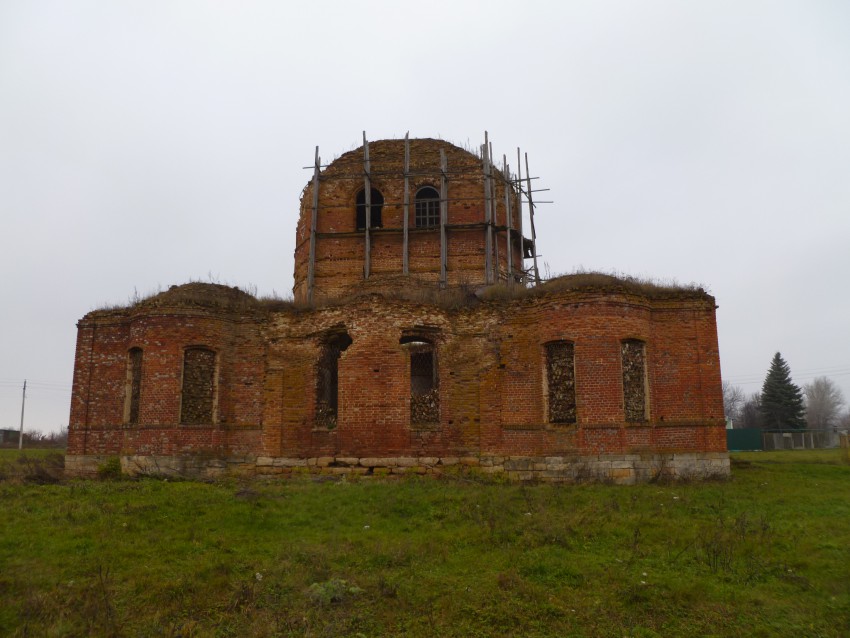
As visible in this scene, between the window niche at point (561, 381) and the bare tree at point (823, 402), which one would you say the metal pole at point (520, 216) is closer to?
the window niche at point (561, 381)

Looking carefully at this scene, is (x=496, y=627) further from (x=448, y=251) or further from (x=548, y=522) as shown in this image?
(x=448, y=251)

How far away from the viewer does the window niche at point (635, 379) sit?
47.8ft

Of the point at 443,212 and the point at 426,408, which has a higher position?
the point at 443,212

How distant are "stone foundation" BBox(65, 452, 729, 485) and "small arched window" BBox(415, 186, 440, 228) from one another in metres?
10.2

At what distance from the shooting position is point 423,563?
8.59 metres

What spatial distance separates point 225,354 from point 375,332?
A: 4.01 metres

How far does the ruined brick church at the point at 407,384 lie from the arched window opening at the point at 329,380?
52mm

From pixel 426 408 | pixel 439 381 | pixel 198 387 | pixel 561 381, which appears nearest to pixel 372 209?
pixel 439 381

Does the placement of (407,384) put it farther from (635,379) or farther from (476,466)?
(635,379)

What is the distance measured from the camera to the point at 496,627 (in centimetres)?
694

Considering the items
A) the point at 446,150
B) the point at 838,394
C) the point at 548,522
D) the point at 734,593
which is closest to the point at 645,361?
the point at 548,522

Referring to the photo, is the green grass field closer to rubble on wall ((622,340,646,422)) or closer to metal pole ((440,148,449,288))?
rubble on wall ((622,340,646,422))

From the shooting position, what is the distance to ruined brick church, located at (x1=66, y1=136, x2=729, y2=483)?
14.2 meters

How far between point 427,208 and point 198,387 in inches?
414
